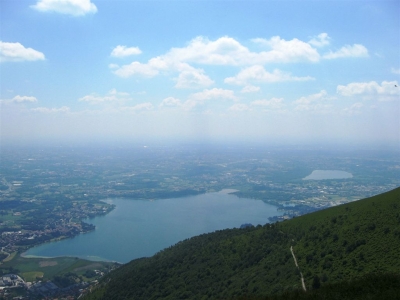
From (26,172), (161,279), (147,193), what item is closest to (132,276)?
(161,279)

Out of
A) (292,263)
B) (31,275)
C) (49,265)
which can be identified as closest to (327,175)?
(49,265)

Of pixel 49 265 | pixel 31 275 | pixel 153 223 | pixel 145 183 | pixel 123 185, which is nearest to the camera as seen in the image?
pixel 31 275

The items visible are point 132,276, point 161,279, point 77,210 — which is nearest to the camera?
point 161,279

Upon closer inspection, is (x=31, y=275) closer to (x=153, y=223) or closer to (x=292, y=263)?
(x=153, y=223)

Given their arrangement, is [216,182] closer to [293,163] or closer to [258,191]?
[258,191]

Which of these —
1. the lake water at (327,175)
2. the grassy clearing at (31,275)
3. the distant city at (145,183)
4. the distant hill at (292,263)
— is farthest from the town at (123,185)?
the distant hill at (292,263)
